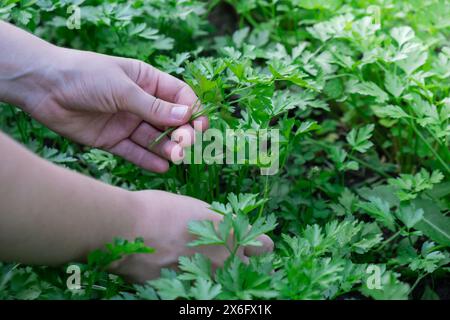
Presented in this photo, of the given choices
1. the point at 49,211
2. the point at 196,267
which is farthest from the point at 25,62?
the point at 196,267

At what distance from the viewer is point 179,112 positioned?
1.53 m

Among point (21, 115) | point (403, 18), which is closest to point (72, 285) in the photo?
point (21, 115)

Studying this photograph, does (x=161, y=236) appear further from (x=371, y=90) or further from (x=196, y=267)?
(x=371, y=90)

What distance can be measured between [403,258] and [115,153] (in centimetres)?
78

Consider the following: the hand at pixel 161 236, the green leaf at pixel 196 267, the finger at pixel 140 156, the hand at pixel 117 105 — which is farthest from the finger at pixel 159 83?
the green leaf at pixel 196 267

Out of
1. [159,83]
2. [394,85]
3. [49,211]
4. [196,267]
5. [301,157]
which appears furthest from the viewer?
[301,157]

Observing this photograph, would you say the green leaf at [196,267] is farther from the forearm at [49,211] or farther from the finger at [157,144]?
the finger at [157,144]

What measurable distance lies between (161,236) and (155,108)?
1.15 ft

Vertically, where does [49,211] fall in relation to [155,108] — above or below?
below

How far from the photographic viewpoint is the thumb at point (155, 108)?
1.52 meters

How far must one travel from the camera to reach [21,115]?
74.7 inches

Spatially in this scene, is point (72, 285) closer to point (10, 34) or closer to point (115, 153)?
point (115, 153)

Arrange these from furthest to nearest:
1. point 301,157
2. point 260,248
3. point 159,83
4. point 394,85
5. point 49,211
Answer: point 301,157 → point 394,85 → point 159,83 → point 260,248 → point 49,211

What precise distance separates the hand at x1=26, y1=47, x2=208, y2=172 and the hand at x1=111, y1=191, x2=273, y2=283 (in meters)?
0.25
